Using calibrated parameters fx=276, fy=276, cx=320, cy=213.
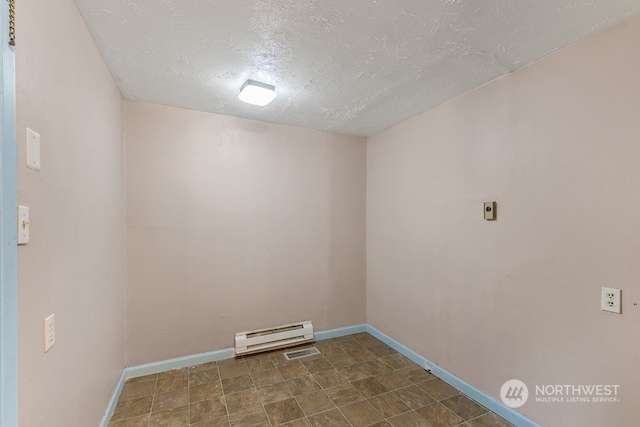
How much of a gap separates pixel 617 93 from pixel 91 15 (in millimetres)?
2755

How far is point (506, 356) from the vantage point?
6.32 feet

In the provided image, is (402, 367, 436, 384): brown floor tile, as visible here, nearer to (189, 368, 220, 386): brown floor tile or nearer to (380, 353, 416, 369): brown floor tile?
(380, 353, 416, 369): brown floor tile

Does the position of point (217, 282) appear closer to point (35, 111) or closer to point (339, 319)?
point (339, 319)

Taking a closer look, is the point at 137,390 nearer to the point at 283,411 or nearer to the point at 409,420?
the point at 283,411

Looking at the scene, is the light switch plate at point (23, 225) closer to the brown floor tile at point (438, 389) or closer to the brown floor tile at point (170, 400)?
the brown floor tile at point (170, 400)

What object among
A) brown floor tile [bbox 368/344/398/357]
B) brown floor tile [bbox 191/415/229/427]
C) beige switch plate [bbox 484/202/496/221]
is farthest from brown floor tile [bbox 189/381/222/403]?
beige switch plate [bbox 484/202/496/221]

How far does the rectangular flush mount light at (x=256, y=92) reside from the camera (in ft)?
6.75

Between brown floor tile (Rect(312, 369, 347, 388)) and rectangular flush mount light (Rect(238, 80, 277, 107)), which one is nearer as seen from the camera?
rectangular flush mount light (Rect(238, 80, 277, 107))

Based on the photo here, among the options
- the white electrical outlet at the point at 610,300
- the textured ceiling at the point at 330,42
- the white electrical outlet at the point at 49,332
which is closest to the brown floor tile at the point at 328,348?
the white electrical outlet at the point at 610,300

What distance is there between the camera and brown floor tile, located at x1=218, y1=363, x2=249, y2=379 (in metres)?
2.45

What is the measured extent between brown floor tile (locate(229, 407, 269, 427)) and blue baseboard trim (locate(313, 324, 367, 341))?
121 centimetres

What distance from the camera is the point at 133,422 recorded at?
1.88 meters

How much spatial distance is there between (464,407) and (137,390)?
2.54 metres

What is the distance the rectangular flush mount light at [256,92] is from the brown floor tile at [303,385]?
2.37 metres
